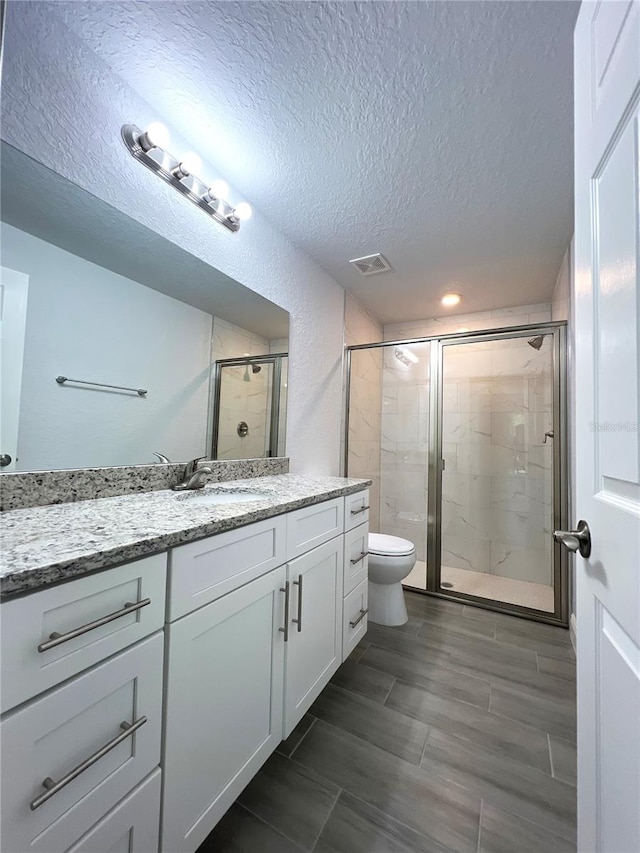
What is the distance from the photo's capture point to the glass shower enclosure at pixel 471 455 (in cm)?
239

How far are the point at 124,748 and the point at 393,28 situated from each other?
1.91m

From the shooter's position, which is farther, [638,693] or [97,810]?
[97,810]

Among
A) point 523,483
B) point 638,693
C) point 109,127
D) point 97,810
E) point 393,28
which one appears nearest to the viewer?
point 638,693

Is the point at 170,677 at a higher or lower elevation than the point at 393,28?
lower

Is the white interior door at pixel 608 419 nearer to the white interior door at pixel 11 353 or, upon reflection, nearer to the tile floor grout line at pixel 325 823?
the tile floor grout line at pixel 325 823

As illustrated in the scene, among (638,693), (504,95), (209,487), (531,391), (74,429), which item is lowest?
(638,693)

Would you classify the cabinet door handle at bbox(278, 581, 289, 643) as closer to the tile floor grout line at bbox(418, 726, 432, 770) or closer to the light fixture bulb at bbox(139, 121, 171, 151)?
the tile floor grout line at bbox(418, 726, 432, 770)

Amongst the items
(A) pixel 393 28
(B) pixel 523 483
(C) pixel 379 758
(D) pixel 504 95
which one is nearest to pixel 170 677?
(C) pixel 379 758

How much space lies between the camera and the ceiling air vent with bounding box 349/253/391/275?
2.20 metres

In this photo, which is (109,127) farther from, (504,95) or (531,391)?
(531,391)

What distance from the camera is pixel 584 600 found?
68 centimetres

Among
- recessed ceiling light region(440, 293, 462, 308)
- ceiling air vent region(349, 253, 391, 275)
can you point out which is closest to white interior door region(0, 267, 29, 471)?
ceiling air vent region(349, 253, 391, 275)

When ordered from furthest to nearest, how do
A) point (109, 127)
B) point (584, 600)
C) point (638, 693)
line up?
point (109, 127)
point (584, 600)
point (638, 693)

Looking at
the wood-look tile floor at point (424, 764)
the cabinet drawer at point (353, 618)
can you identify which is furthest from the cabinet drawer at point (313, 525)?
the wood-look tile floor at point (424, 764)
